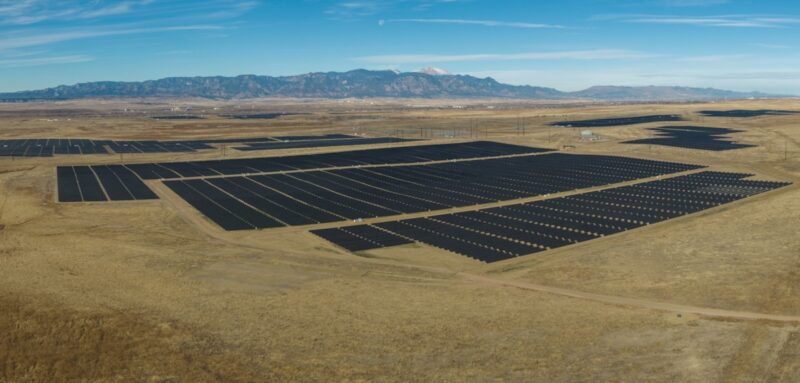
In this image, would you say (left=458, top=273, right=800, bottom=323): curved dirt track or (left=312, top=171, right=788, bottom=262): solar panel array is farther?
(left=312, top=171, right=788, bottom=262): solar panel array

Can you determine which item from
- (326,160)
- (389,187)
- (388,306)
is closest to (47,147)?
(326,160)

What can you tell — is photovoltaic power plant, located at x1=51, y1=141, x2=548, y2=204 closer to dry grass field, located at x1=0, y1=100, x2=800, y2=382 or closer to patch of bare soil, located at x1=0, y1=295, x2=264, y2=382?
dry grass field, located at x1=0, y1=100, x2=800, y2=382

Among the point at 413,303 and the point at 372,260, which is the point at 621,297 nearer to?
the point at 413,303

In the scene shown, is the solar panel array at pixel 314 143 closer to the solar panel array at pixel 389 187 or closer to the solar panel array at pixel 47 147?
the solar panel array at pixel 47 147

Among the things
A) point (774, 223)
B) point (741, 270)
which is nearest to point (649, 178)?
point (774, 223)

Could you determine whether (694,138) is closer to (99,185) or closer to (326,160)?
(326,160)

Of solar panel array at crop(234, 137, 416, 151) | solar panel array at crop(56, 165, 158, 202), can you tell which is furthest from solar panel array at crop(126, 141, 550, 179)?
solar panel array at crop(234, 137, 416, 151)
